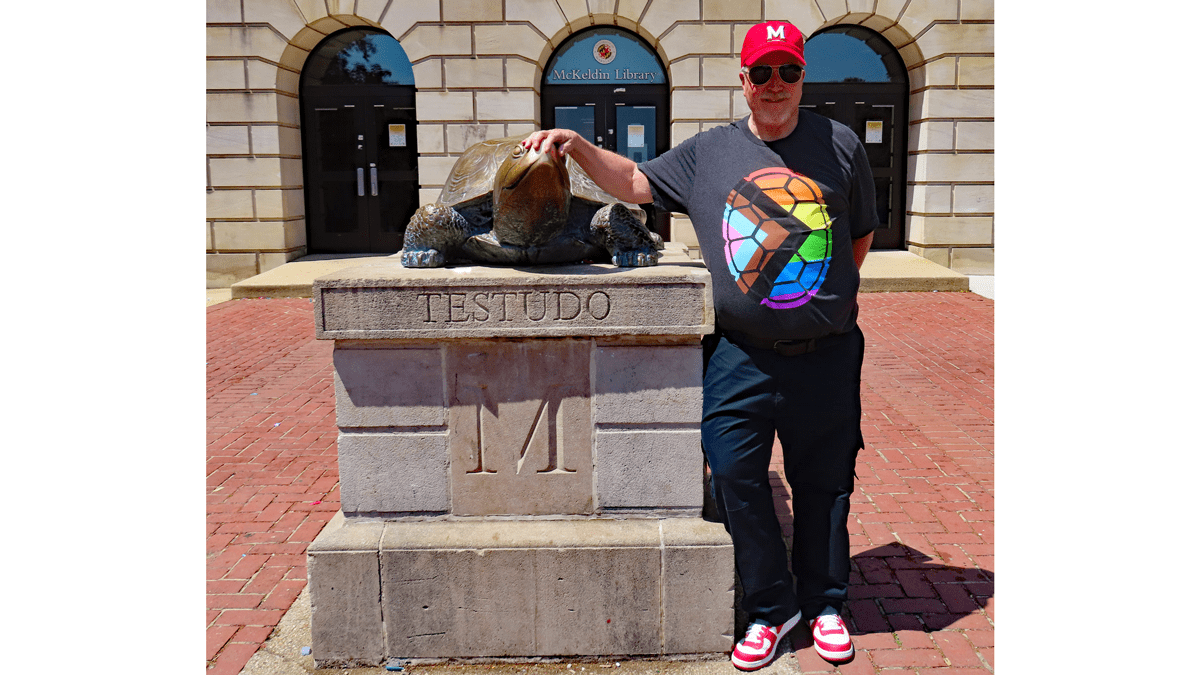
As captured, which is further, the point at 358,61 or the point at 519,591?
the point at 358,61

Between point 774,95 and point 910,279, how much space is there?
31.5 ft

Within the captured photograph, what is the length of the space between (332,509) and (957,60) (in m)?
11.9

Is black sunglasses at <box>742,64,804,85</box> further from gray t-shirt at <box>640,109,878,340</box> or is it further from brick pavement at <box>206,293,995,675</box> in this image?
brick pavement at <box>206,293,995,675</box>

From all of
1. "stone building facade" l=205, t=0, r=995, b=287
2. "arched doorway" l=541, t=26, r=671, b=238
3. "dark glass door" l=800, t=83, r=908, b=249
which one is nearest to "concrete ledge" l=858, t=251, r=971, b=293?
"stone building facade" l=205, t=0, r=995, b=287

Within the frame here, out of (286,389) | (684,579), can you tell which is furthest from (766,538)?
(286,389)

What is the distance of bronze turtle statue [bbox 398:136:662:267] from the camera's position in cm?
316

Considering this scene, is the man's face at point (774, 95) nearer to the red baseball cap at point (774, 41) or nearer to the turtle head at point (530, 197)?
the red baseball cap at point (774, 41)

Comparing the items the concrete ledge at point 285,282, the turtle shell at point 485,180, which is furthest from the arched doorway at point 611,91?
the turtle shell at point 485,180

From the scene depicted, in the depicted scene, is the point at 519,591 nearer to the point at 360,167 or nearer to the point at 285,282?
the point at 285,282

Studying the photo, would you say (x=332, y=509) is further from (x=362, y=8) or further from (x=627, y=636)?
(x=362, y=8)

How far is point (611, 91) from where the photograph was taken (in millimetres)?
13586

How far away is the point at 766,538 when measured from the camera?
3.29m

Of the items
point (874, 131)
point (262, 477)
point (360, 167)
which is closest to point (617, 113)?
point (874, 131)

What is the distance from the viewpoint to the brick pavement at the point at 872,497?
344 cm
